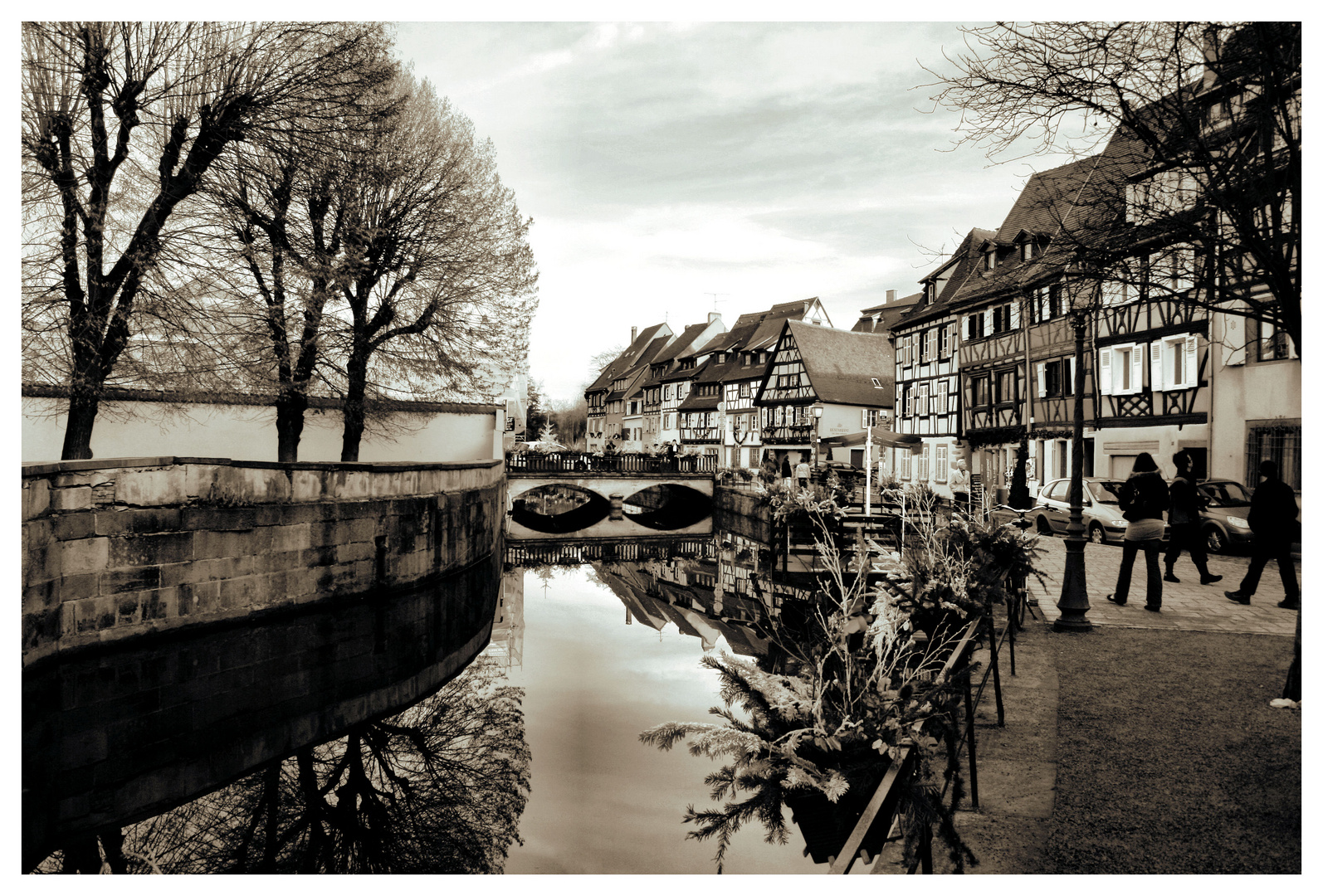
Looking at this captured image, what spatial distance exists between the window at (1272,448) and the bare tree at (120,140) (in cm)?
1046

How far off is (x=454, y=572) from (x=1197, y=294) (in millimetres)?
14059

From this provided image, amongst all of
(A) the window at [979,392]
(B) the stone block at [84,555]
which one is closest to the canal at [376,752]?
(B) the stone block at [84,555]

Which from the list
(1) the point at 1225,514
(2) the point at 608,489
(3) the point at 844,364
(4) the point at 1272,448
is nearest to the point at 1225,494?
(1) the point at 1225,514

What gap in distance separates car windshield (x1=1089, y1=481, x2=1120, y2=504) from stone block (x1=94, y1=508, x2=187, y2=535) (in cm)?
1504

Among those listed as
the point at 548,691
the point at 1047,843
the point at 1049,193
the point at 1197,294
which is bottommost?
the point at 548,691

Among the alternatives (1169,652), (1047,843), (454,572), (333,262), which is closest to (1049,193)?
(1169,652)

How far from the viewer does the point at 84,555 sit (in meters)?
8.95

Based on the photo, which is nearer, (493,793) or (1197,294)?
(1197,294)

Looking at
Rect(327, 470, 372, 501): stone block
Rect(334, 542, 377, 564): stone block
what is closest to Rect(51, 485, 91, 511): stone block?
Rect(327, 470, 372, 501): stone block

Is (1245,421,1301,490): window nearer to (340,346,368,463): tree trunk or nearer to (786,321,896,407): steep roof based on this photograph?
(340,346,368,463): tree trunk

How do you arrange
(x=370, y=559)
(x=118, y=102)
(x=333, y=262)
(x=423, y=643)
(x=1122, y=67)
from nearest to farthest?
(x=1122, y=67) → (x=118, y=102) → (x=423, y=643) → (x=370, y=559) → (x=333, y=262)

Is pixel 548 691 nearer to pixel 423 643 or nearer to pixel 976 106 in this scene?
pixel 423 643

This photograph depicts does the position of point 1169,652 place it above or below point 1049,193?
below

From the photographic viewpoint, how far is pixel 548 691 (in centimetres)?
934
